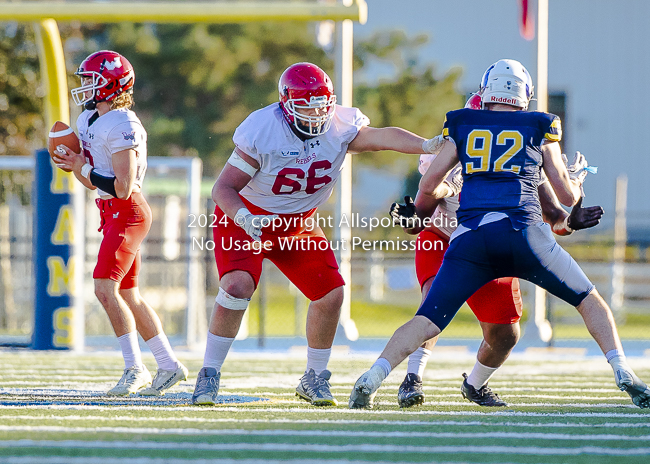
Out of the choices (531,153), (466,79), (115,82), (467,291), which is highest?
(466,79)

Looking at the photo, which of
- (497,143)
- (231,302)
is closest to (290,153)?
(231,302)

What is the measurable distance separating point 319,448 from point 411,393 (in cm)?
136

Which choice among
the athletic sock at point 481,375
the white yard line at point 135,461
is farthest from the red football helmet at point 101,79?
the white yard line at point 135,461

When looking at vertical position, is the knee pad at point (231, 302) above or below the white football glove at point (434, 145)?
below

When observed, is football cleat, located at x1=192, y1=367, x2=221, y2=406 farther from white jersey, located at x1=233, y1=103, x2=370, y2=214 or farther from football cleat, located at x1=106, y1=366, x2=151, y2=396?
white jersey, located at x1=233, y1=103, x2=370, y2=214

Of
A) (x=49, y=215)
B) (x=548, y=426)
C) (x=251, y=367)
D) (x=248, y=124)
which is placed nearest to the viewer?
Result: (x=548, y=426)

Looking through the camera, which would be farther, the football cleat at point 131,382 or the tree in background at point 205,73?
the tree in background at point 205,73

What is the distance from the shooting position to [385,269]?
59.4 feet

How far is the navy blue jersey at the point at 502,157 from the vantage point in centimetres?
410

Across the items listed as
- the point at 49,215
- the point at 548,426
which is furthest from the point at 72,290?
the point at 548,426

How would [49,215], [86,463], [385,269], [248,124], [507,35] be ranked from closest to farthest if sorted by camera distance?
[86,463]
[248,124]
[49,215]
[385,269]
[507,35]

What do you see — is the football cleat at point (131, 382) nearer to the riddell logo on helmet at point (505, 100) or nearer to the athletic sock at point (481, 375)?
the athletic sock at point (481, 375)

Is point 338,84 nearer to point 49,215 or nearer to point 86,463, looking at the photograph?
point 49,215

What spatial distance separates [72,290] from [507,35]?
15739mm
